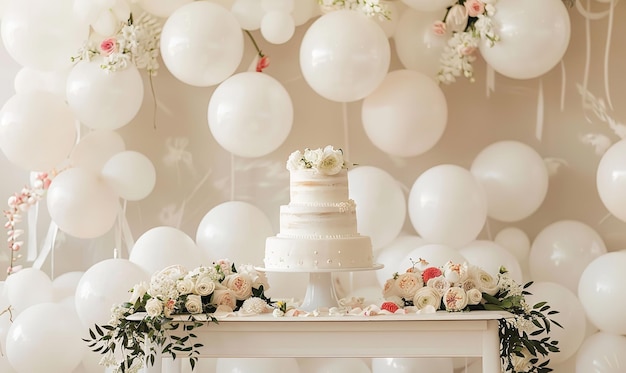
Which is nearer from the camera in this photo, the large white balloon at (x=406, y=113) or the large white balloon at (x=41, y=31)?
the large white balloon at (x=41, y=31)

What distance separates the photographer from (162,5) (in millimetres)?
3555

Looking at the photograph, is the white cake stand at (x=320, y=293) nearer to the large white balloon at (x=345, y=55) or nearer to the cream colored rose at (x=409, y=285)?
the cream colored rose at (x=409, y=285)

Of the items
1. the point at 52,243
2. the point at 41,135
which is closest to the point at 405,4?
the point at 41,135

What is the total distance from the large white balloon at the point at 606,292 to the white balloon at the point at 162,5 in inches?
75.1

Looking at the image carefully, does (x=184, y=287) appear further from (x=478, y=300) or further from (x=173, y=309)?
(x=478, y=300)

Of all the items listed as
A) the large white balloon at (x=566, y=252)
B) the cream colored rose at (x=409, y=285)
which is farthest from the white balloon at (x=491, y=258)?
the cream colored rose at (x=409, y=285)

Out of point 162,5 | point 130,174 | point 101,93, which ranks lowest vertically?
point 130,174

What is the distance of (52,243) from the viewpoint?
3.87 meters

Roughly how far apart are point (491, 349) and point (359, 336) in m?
0.39

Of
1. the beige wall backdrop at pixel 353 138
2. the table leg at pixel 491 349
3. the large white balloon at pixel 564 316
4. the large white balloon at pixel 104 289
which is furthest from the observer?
the beige wall backdrop at pixel 353 138

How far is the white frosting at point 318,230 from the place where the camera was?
279cm

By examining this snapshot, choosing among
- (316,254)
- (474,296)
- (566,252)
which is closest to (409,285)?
(474,296)

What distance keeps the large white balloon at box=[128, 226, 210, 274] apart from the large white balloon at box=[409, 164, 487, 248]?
878 millimetres

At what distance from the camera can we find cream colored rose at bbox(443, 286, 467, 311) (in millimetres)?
2701
